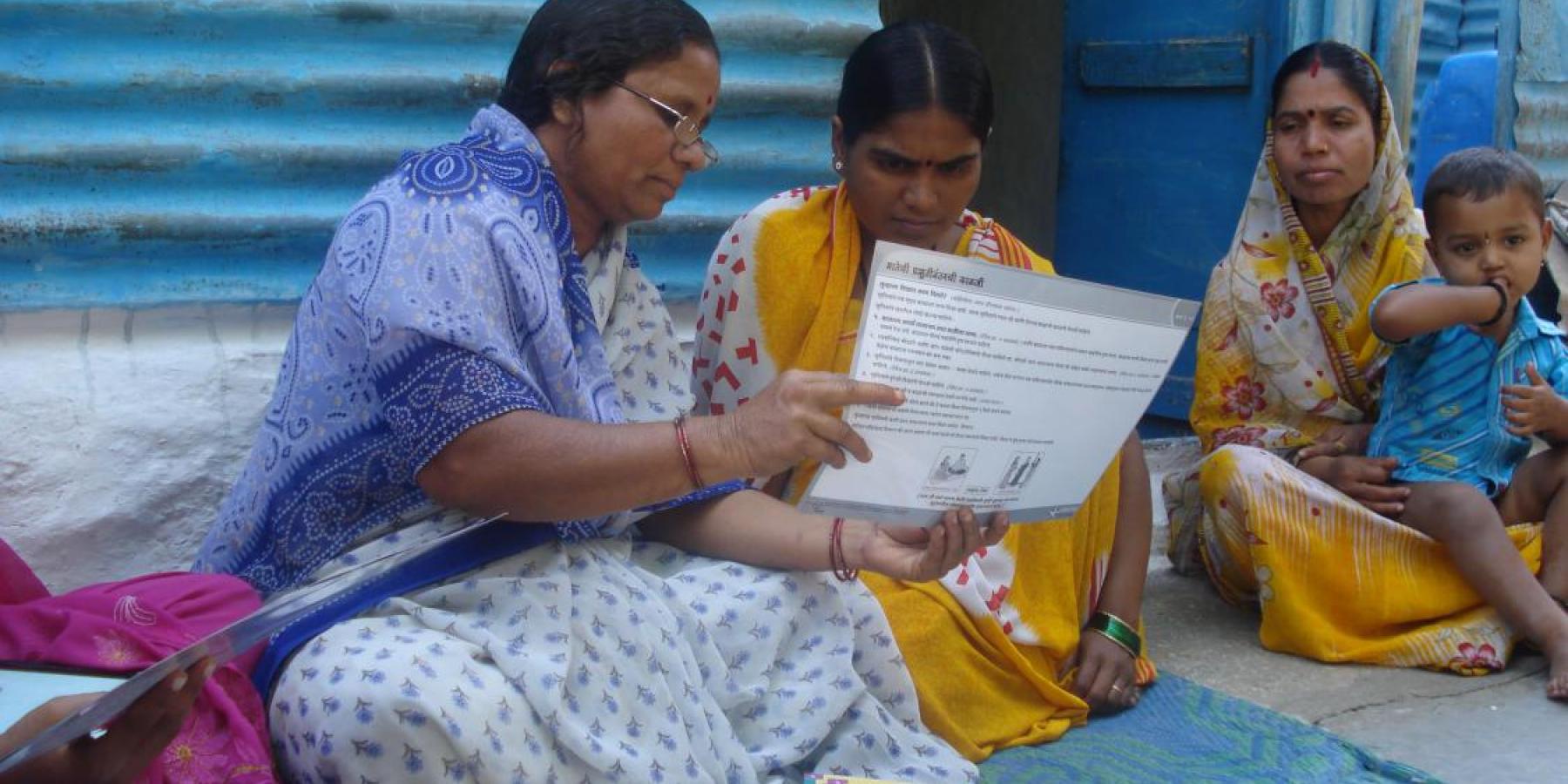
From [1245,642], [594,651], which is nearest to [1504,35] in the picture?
[1245,642]

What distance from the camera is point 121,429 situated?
2.90 meters

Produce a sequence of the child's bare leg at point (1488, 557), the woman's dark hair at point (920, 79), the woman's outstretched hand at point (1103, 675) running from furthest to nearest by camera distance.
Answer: the child's bare leg at point (1488, 557)
the woman's outstretched hand at point (1103, 675)
the woman's dark hair at point (920, 79)

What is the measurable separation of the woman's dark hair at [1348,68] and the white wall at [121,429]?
7.76ft

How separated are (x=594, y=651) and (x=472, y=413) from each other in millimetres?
399

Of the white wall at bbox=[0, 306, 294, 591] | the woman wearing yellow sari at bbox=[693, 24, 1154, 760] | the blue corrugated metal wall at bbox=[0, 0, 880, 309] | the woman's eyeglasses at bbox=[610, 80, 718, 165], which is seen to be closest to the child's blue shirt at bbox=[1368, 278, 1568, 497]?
the woman wearing yellow sari at bbox=[693, 24, 1154, 760]

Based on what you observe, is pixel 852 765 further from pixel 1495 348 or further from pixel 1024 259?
pixel 1495 348

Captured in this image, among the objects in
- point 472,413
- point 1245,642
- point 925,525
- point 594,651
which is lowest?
point 1245,642

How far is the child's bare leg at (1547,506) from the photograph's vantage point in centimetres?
352

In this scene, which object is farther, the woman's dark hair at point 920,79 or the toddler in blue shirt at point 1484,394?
the toddler in blue shirt at point 1484,394

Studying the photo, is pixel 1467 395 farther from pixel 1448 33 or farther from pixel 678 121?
pixel 1448 33

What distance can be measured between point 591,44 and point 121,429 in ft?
4.06

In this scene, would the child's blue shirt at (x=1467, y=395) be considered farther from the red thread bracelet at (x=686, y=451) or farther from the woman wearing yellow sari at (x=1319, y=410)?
the red thread bracelet at (x=686, y=451)

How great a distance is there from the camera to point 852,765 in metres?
2.51

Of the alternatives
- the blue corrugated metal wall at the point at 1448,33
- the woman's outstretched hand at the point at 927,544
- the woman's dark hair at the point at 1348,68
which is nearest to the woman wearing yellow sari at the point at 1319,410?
the woman's dark hair at the point at 1348,68
